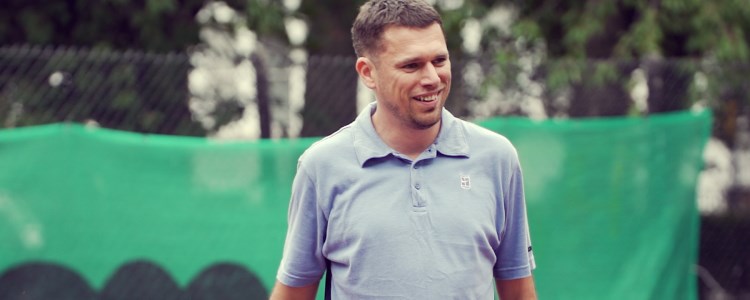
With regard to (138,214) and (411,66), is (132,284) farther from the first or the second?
(411,66)

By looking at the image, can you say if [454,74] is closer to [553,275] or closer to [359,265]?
[553,275]

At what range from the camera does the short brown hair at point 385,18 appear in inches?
99.7

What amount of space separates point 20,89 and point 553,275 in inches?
122

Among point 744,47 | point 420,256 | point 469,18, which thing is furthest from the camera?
point 469,18

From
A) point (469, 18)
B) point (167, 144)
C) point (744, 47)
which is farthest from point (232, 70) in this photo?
point (744, 47)

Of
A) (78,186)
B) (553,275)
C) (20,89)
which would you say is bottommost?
(553,275)

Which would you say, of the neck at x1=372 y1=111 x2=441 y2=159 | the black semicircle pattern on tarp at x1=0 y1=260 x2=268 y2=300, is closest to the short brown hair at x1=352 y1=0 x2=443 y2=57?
the neck at x1=372 y1=111 x2=441 y2=159

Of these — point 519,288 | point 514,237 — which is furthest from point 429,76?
point 519,288

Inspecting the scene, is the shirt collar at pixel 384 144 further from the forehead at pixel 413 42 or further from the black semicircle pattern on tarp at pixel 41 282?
the black semicircle pattern on tarp at pixel 41 282

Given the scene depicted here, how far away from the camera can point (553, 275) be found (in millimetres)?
5363

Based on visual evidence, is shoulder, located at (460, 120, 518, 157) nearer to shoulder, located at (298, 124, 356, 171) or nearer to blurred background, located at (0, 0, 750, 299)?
shoulder, located at (298, 124, 356, 171)

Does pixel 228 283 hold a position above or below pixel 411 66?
below

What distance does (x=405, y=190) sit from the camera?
2.51 m

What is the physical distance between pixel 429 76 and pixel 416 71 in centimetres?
4
